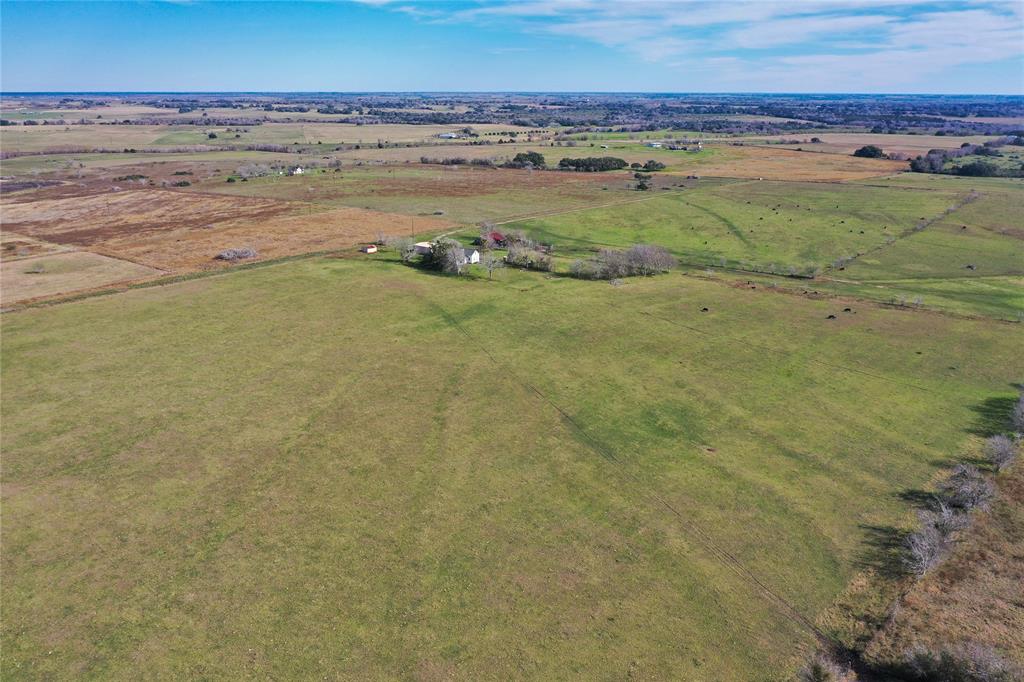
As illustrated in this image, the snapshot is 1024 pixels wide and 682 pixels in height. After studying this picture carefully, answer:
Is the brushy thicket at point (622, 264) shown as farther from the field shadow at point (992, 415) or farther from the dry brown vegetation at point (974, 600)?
the dry brown vegetation at point (974, 600)

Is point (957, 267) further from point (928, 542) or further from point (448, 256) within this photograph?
point (448, 256)

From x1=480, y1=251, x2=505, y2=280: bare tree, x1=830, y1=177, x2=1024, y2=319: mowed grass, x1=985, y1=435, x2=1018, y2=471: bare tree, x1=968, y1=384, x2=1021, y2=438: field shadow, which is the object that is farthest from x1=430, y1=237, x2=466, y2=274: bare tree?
x1=985, y1=435, x2=1018, y2=471: bare tree

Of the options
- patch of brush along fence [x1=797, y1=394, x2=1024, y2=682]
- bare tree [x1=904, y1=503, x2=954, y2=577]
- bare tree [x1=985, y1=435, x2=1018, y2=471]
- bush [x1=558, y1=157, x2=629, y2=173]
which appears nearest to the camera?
patch of brush along fence [x1=797, y1=394, x2=1024, y2=682]

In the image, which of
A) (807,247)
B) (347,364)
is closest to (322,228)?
(347,364)

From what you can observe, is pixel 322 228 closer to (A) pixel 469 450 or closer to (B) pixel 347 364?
(B) pixel 347 364

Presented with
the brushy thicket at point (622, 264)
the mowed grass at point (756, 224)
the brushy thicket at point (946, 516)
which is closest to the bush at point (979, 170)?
the mowed grass at point (756, 224)

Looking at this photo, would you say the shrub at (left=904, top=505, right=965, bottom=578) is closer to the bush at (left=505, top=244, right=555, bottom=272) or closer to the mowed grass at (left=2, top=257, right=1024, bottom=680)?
the mowed grass at (left=2, top=257, right=1024, bottom=680)
